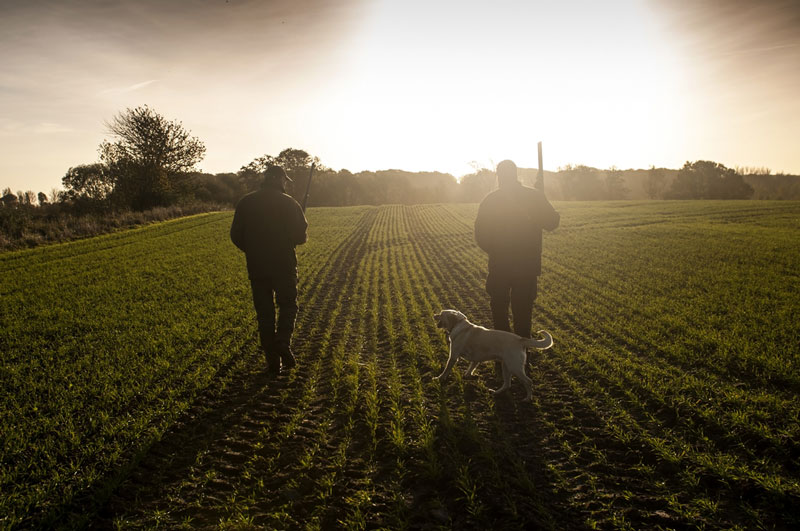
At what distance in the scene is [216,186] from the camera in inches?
3147

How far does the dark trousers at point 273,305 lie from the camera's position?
5922 mm

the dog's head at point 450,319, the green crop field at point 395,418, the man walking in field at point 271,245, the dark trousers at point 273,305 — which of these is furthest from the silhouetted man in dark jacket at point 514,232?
the dark trousers at point 273,305

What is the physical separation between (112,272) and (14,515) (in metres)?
14.7

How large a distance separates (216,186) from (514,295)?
277 feet

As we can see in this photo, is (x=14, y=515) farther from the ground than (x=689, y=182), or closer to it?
closer to it

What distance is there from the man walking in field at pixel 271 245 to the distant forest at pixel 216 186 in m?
2.18

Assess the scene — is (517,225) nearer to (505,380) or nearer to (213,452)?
(505,380)

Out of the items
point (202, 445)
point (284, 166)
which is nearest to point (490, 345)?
point (202, 445)

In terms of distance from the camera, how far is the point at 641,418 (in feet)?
15.5

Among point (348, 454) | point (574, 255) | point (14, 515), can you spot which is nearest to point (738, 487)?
point (348, 454)

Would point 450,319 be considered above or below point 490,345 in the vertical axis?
above

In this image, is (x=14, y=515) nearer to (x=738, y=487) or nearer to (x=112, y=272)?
(x=738, y=487)

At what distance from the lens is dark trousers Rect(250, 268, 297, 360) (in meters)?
5.92

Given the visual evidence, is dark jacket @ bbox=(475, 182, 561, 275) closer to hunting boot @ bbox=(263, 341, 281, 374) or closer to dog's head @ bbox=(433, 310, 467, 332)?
dog's head @ bbox=(433, 310, 467, 332)
